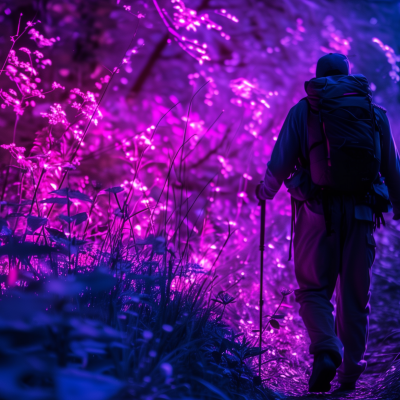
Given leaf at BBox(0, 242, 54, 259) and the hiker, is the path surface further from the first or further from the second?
leaf at BBox(0, 242, 54, 259)

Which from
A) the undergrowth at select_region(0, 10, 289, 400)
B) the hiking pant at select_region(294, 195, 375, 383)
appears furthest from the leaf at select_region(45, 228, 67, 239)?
the hiking pant at select_region(294, 195, 375, 383)

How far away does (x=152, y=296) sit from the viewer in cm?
171

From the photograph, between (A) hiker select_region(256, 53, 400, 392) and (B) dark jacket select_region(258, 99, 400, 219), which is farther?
(B) dark jacket select_region(258, 99, 400, 219)

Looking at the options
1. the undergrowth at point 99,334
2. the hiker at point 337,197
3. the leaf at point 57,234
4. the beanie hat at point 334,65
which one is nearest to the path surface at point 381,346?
the hiker at point 337,197

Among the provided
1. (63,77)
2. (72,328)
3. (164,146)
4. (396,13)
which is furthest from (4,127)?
(396,13)

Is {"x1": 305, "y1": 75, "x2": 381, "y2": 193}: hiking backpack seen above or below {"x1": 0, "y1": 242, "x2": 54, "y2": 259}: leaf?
above

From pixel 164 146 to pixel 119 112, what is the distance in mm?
740

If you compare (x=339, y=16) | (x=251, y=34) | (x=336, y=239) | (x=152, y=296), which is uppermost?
(x=339, y=16)

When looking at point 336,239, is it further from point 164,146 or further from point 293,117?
point 164,146

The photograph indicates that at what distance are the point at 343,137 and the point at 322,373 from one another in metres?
1.11

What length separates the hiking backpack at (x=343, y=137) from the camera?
1844 millimetres

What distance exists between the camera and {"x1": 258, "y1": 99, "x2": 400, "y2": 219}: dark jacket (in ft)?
6.69

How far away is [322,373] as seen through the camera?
1.67 m

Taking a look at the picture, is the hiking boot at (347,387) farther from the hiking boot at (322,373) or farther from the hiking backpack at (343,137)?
the hiking backpack at (343,137)
